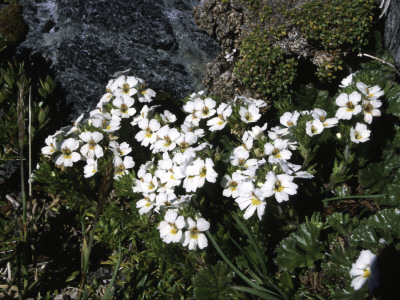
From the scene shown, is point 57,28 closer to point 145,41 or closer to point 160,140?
point 145,41

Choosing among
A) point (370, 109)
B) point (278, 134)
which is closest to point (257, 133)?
point (278, 134)

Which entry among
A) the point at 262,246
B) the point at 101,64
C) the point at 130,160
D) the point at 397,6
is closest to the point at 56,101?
the point at 101,64

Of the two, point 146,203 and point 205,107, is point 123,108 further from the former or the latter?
point 146,203

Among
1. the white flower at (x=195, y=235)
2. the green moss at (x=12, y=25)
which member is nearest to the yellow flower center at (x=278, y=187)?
the white flower at (x=195, y=235)

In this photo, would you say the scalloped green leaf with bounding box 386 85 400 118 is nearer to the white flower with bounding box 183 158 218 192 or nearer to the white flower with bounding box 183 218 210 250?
the white flower with bounding box 183 158 218 192

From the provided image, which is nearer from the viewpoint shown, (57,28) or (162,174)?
(162,174)

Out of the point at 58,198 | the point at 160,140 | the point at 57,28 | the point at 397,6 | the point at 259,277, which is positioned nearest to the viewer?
the point at 259,277
